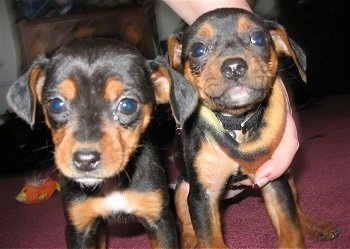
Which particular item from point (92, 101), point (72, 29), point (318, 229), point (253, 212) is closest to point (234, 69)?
point (92, 101)

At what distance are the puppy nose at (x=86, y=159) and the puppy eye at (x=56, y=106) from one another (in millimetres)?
307

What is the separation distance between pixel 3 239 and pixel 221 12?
7.38 feet

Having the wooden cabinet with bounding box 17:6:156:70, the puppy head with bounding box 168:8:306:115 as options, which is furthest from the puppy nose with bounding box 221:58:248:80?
the wooden cabinet with bounding box 17:6:156:70

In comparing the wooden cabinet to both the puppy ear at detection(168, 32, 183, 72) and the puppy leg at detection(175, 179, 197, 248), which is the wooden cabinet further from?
the puppy ear at detection(168, 32, 183, 72)

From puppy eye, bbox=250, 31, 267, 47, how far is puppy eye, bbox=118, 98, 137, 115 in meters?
0.75

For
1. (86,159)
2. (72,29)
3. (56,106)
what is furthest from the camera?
(72,29)

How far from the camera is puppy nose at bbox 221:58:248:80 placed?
2.19m

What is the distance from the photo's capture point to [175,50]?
8.84 ft

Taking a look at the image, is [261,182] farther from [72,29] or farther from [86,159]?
[72,29]

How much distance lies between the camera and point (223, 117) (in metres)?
2.46

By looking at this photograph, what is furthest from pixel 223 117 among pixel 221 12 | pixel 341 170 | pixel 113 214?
pixel 341 170

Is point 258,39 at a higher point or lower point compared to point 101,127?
higher

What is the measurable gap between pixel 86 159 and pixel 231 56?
0.89 meters

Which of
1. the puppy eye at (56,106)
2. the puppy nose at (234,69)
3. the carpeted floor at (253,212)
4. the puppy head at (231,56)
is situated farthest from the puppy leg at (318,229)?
the puppy eye at (56,106)
